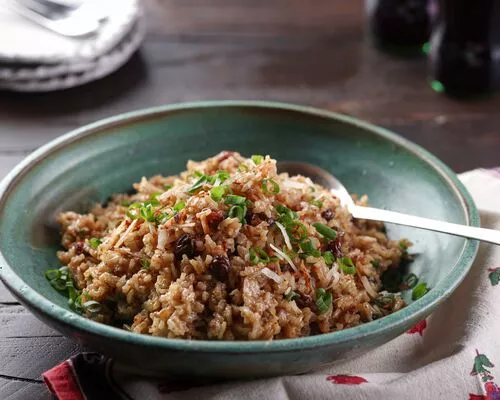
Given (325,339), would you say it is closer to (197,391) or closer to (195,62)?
(197,391)

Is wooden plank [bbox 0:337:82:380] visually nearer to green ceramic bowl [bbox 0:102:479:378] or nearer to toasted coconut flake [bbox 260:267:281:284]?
green ceramic bowl [bbox 0:102:479:378]

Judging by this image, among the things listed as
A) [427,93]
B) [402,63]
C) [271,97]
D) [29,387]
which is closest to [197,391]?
[29,387]

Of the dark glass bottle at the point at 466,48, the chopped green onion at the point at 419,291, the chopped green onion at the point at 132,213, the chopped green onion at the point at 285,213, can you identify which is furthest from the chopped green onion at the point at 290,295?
the dark glass bottle at the point at 466,48

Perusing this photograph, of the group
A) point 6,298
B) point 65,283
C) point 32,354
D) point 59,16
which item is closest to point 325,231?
point 65,283

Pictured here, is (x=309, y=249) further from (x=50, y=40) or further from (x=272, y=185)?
(x=50, y=40)

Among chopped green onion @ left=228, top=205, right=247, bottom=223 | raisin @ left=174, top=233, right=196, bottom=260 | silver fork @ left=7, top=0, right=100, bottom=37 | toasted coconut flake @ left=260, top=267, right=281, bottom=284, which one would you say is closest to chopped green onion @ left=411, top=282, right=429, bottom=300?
toasted coconut flake @ left=260, top=267, right=281, bottom=284

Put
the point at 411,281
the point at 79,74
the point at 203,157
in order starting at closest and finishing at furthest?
the point at 411,281 → the point at 203,157 → the point at 79,74
